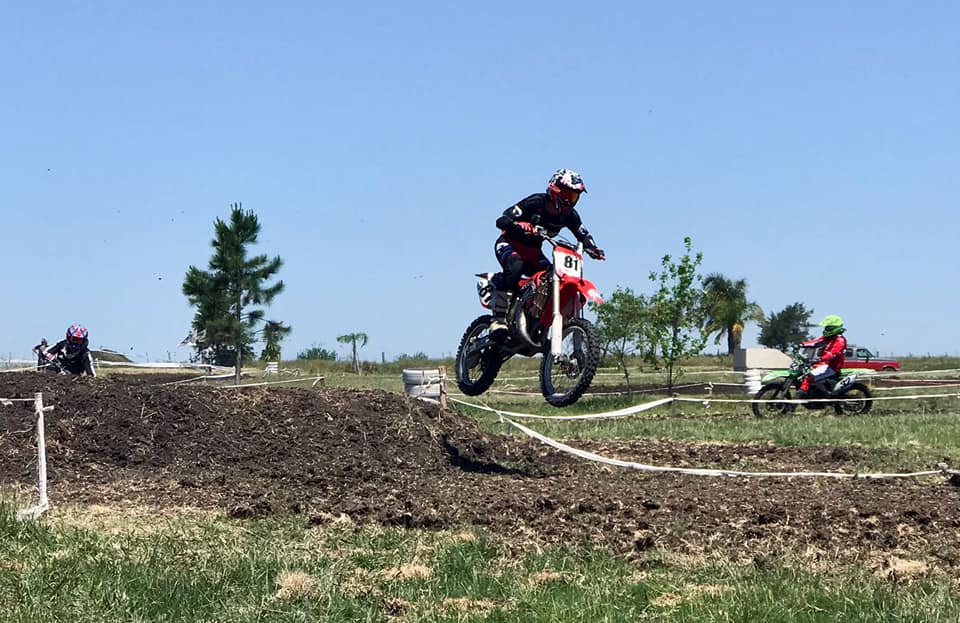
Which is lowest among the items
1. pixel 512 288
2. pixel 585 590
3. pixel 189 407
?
pixel 585 590

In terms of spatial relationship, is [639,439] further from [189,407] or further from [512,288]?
[512,288]

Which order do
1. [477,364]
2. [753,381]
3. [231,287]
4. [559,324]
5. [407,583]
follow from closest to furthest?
[407,583] < [559,324] < [477,364] < [753,381] < [231,287]

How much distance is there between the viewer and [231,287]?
175 feet

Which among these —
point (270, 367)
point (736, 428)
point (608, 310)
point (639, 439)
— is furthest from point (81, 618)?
point (270, 367)

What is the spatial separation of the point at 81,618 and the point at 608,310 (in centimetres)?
2891

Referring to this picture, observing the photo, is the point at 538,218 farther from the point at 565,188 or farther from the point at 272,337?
the point at 272,337

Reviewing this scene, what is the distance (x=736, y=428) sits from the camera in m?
19.7

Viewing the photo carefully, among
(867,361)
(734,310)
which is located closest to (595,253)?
(867,361)

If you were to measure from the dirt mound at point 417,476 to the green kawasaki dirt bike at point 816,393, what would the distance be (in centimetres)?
690

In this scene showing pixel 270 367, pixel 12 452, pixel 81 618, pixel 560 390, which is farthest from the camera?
pixel 270 367

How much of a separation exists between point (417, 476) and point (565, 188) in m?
4.47

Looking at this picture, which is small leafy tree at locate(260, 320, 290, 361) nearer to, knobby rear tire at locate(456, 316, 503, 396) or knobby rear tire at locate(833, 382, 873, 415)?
knobby rear tire at locate(833, 382, 873, 415)

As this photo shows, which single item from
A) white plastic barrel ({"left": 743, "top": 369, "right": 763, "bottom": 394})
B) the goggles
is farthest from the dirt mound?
white plastic barrel ({"left": 743, "top": 369, "right": 763, "bottom": 394})

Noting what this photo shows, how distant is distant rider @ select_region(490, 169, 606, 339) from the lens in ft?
32.7
